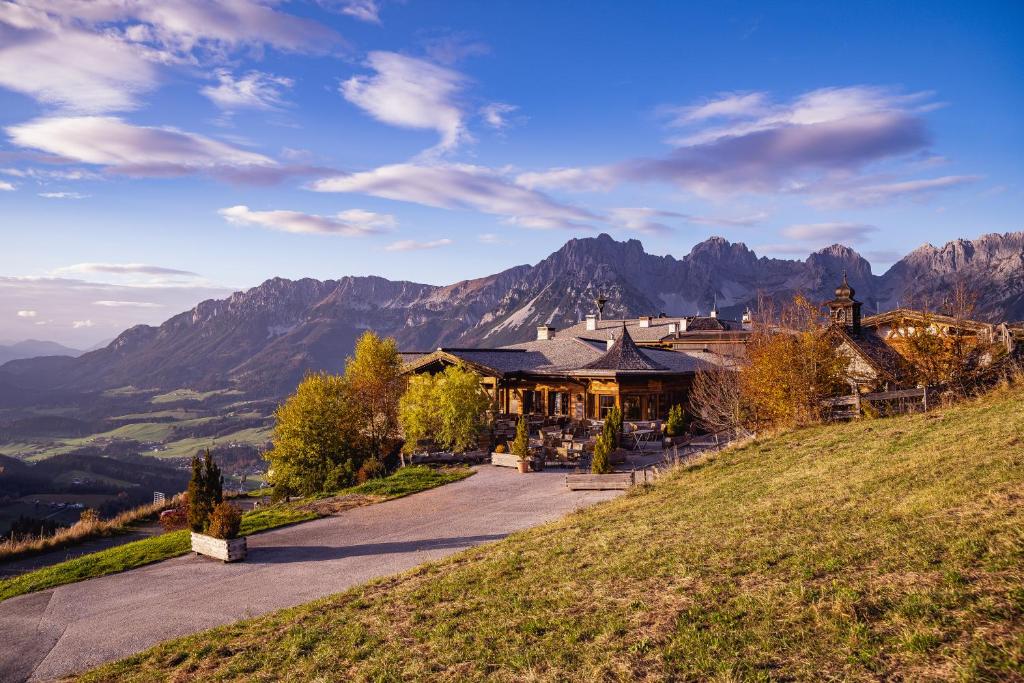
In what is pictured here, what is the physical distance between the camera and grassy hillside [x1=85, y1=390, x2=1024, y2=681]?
704 centimetres

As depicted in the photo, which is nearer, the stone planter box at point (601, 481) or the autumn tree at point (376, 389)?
the stone planter box at point (601, 481)

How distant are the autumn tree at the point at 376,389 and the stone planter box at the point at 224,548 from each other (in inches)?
635

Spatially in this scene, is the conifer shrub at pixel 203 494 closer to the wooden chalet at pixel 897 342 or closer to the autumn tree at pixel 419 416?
the autumn tree at pixel 419 416

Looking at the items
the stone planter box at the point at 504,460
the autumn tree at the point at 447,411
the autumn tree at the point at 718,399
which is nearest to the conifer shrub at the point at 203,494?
the stone planter box at the point at 504,460

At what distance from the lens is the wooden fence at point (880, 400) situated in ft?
77.5

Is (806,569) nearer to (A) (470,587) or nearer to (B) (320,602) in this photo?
(A) (470,587)

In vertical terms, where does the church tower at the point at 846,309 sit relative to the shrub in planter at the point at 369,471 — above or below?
above

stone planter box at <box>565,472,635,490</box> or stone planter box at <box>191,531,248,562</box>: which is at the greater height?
stone planter box at <box>565,472,635,490</box>

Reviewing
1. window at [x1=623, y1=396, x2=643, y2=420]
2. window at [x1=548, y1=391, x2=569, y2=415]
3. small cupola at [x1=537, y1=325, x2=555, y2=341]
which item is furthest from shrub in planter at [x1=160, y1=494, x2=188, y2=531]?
small cupola at [x1=537, y1=325, x2=555, y2=341]

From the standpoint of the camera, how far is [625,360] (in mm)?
36844

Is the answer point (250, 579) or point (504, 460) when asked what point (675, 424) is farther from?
point (250, 579)

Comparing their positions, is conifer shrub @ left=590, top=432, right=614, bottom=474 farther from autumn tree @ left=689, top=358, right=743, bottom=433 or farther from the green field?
autumn tree @ left=689, top=358, right=743, bottom=433

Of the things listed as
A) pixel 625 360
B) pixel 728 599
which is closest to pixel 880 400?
pixel 625 360

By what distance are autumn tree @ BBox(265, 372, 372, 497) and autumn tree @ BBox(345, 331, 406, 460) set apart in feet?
6.04
